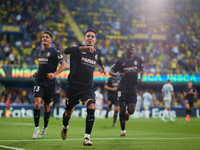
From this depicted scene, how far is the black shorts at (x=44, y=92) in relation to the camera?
934cm

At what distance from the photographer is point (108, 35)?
35531 mm

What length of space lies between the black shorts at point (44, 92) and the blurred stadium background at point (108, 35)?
54.6 feet

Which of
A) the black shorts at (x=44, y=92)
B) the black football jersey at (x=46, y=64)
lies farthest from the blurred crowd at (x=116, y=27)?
the black football jersey at (x=46, y=64)

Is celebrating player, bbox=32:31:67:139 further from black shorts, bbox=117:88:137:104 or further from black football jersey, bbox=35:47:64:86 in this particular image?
black shorts, bbox=117:88:137:104

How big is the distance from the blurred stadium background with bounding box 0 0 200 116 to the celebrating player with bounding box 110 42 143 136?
16.1 meters

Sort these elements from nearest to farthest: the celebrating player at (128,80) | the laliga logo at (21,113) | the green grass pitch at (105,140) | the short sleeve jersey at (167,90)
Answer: the green grass pitch at (105,140) < the celebrating player at (128,80) < the short sleeve jersey at (167,90) < the laliga logo at (21,113)

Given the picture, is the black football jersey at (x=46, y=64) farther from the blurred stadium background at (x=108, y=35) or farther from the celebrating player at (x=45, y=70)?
the blurred stadium background at (x=108, y=35)

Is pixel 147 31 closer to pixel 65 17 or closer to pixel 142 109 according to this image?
pixel 65 17

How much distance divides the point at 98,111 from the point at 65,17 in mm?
13558

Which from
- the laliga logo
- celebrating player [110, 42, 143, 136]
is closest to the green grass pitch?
celebrating player [110, 42, 143, 136]

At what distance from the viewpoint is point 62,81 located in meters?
30.1

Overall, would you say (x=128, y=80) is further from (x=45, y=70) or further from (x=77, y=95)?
(x=77, y=95)

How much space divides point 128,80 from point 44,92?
2.94 metres

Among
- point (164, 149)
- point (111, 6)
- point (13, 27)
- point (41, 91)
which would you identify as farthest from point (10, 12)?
point (164, 149)
